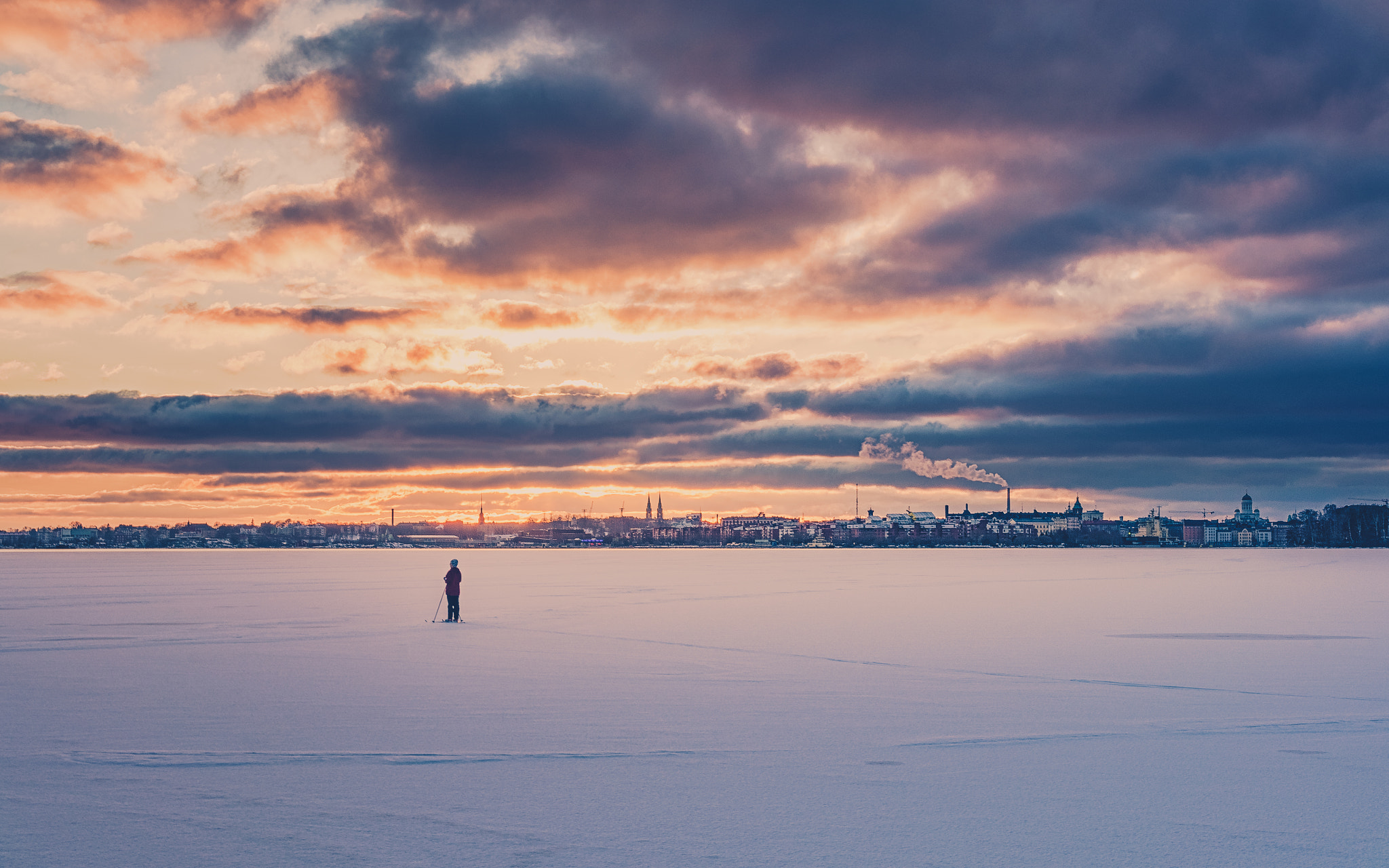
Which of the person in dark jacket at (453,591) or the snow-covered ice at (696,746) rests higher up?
the person in dark jacket at (453,591)

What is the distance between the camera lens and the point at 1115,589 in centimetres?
6131

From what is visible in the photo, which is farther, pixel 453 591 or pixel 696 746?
pixel 453 591

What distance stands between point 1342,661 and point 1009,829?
17.7 m

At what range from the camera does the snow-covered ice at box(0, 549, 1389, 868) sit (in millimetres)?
10320

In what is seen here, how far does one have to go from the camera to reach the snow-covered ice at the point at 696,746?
10320 mm

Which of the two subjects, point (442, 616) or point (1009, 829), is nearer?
point (1009, 829)

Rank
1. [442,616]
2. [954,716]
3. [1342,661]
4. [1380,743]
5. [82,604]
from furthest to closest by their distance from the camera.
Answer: [82,604]
[442,616]
[1342,661]
[954,716]
[1380,743]

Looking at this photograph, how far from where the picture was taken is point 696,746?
14.8 metres

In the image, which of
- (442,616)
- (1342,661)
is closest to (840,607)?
(442,616)

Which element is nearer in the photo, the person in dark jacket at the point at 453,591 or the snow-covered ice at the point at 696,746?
the snow-covered ice at the point at 696,746

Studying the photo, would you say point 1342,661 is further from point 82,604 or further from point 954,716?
point 82,604

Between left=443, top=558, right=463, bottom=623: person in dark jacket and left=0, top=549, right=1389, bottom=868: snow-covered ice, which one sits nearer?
left=0, top=549, right=1389, bottom=868: snow-covered ice

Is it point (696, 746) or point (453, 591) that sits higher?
point (453, 591)

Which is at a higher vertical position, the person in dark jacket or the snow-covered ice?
the person in dark jacket
